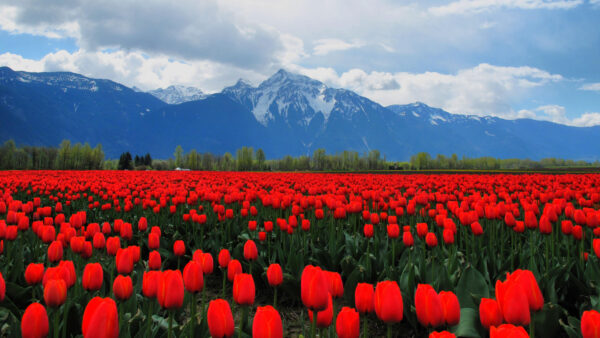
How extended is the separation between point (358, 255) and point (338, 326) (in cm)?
347

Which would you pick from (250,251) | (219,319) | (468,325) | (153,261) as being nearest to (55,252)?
(153,261)

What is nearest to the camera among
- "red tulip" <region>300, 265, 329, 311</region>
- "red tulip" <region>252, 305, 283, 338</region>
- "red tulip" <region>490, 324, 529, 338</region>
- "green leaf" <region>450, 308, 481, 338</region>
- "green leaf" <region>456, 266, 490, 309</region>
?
"red tulip" <region>490, 324, 529, 338</region>

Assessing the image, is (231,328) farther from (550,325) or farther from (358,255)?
(358,255)

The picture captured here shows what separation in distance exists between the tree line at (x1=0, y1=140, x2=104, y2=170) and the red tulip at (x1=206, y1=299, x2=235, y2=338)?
301 ft

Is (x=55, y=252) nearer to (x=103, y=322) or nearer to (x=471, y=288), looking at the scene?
(x=103, y=322)

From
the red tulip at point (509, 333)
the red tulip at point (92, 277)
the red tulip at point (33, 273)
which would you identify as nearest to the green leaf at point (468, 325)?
the red tulip at point (509, 333)

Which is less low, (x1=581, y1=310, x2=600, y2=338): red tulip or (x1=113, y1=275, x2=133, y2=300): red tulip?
(x1=581, y1=310, x2=600, y2=338): red tulip

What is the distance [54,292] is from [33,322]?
435 millimetres

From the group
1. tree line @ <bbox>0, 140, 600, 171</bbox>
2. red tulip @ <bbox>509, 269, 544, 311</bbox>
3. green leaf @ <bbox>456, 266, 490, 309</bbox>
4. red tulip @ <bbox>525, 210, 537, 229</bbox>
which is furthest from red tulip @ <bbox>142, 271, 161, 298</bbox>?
tree line @ <bbox>0, 140, 600, 171</bbox>

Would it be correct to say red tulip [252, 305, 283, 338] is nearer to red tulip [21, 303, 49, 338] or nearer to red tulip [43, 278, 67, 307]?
red tulip [21, 303, 49, 338]

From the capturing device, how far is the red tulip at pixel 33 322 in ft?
5.58

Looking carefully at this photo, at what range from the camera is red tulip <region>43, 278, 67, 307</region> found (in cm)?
210

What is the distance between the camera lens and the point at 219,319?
1679 mm

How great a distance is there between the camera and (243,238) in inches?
232
